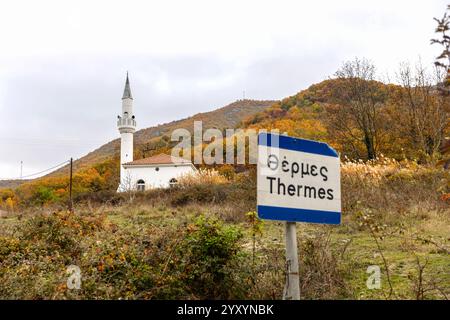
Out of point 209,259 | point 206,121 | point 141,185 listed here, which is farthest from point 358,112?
point 206,121

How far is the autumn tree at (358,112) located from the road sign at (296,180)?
22.9m

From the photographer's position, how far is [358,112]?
2623 centimetres

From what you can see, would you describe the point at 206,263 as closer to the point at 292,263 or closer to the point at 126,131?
the point at 292,263

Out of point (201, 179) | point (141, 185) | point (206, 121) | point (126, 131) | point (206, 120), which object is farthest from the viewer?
point (206, 120)

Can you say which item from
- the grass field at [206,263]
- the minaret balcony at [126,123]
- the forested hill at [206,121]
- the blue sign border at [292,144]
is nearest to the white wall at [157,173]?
the minaret balcony at [126,123]

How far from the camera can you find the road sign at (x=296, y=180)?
2666mm

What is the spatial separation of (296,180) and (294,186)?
39mm

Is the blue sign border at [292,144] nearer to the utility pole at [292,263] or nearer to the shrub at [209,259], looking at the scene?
the utility pole at [292,263]

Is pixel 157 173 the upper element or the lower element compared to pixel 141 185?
upper

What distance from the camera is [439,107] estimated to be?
21.0m

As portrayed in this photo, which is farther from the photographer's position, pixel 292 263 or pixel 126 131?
pixel 126 131

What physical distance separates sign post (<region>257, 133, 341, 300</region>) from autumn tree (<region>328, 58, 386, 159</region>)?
2295 centimetres
